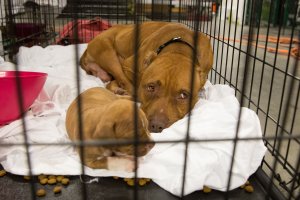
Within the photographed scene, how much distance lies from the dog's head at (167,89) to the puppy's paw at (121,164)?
1.34ft

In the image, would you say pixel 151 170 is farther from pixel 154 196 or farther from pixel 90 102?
pixel 90 102

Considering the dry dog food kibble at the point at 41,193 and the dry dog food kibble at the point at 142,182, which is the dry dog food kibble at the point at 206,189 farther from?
the dry dog food kibble at the point at 41,193

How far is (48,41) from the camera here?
4.73 m

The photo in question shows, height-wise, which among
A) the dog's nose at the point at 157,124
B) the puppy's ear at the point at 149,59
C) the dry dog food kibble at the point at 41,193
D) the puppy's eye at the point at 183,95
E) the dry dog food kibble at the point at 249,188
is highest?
the puppy's ear at the point at 149,59

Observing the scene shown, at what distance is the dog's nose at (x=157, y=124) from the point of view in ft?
6.40

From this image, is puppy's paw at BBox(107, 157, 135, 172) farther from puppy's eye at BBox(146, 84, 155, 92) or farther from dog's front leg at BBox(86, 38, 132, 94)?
dog's front leg at BBox(86, 38, 132, 94)

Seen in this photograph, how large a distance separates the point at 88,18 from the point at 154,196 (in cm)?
→ 338

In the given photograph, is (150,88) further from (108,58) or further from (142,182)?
(108,58)

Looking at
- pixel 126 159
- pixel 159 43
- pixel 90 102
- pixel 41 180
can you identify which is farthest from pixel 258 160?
pixel 159 43

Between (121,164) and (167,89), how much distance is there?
69cm

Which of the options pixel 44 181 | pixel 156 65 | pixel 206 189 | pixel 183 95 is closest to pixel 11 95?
pixel 44 181

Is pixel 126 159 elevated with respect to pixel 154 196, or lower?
elevated

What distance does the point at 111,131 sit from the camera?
1.44m

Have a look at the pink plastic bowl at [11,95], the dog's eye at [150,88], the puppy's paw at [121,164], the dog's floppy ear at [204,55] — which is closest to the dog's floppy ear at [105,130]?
the puppy's paw at [121,164]
